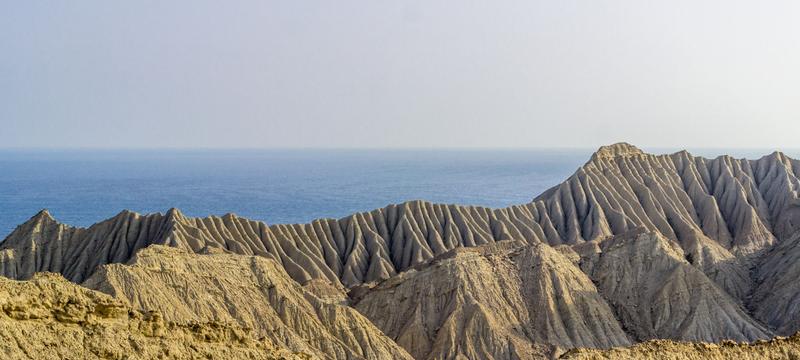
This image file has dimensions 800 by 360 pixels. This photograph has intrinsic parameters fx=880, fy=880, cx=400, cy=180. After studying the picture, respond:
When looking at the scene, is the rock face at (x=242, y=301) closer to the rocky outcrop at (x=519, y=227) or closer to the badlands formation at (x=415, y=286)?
the badlands formation at (x=415, y=286)

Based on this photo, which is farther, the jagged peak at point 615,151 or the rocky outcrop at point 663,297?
the jagged peak at point 615,151

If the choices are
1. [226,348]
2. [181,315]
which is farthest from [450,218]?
[226,348]

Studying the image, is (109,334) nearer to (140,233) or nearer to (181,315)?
(181,315)

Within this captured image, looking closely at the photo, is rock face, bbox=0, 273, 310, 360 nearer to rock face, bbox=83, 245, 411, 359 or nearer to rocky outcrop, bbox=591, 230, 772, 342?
rock face, bbox=83, 245, 411, 359

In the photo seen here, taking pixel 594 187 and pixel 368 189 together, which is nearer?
pixel 594 187

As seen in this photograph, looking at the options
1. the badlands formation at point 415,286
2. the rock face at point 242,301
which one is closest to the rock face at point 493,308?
the badlands formation at point 415,286

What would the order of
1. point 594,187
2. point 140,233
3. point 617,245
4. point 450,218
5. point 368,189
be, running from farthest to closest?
1. point 368,189
2. point 594,187
3. point 450,218
4. point 140,233
5. point 617,245

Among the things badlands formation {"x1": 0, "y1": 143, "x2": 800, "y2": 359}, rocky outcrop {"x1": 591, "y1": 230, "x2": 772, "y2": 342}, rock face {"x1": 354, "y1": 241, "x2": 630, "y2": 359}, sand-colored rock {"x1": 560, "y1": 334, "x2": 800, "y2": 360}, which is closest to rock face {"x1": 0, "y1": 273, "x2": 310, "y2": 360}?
badlands formation {"x1": 0, "y1": 143, "x2": 800, "y2": 359}
